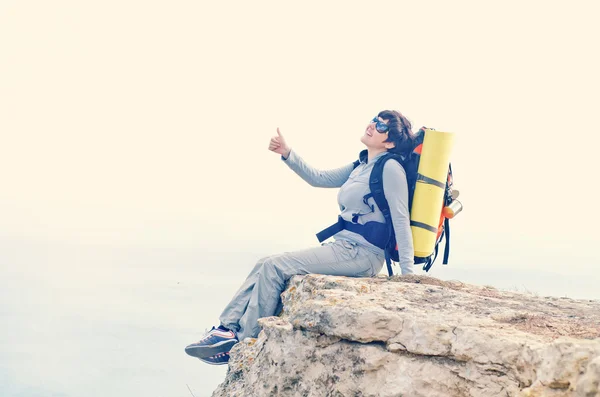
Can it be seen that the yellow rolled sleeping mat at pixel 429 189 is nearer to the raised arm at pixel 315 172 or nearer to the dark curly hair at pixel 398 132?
the dark curly hair at pixel 398 132

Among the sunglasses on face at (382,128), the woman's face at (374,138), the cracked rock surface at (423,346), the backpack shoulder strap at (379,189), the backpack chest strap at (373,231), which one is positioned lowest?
the cracked rock surface at (423,346)

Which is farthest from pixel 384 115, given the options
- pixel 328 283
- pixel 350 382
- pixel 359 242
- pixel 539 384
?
pixel 539 384

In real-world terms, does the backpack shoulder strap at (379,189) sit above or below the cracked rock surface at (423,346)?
above

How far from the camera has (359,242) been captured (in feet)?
27.2

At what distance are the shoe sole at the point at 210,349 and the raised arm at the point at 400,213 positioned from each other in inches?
84.4

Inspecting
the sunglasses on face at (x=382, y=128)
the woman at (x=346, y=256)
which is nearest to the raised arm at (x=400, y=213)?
the woman at (x=346, y=256)

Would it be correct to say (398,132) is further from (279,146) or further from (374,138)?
(279,146)

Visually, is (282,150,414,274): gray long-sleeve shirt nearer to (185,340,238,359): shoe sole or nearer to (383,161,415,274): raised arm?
(383,161,415,274): raised arm

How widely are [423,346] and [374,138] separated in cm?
344

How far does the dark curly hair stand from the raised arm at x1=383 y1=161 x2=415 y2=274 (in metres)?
0.53

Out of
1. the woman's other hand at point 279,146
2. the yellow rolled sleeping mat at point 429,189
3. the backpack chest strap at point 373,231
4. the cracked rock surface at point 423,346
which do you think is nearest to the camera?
the cracked rock surface at point 423,346

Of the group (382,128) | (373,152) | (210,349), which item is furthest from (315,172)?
(210,349)

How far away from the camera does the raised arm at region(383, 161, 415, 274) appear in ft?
26.7

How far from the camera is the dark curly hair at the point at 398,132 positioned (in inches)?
339
